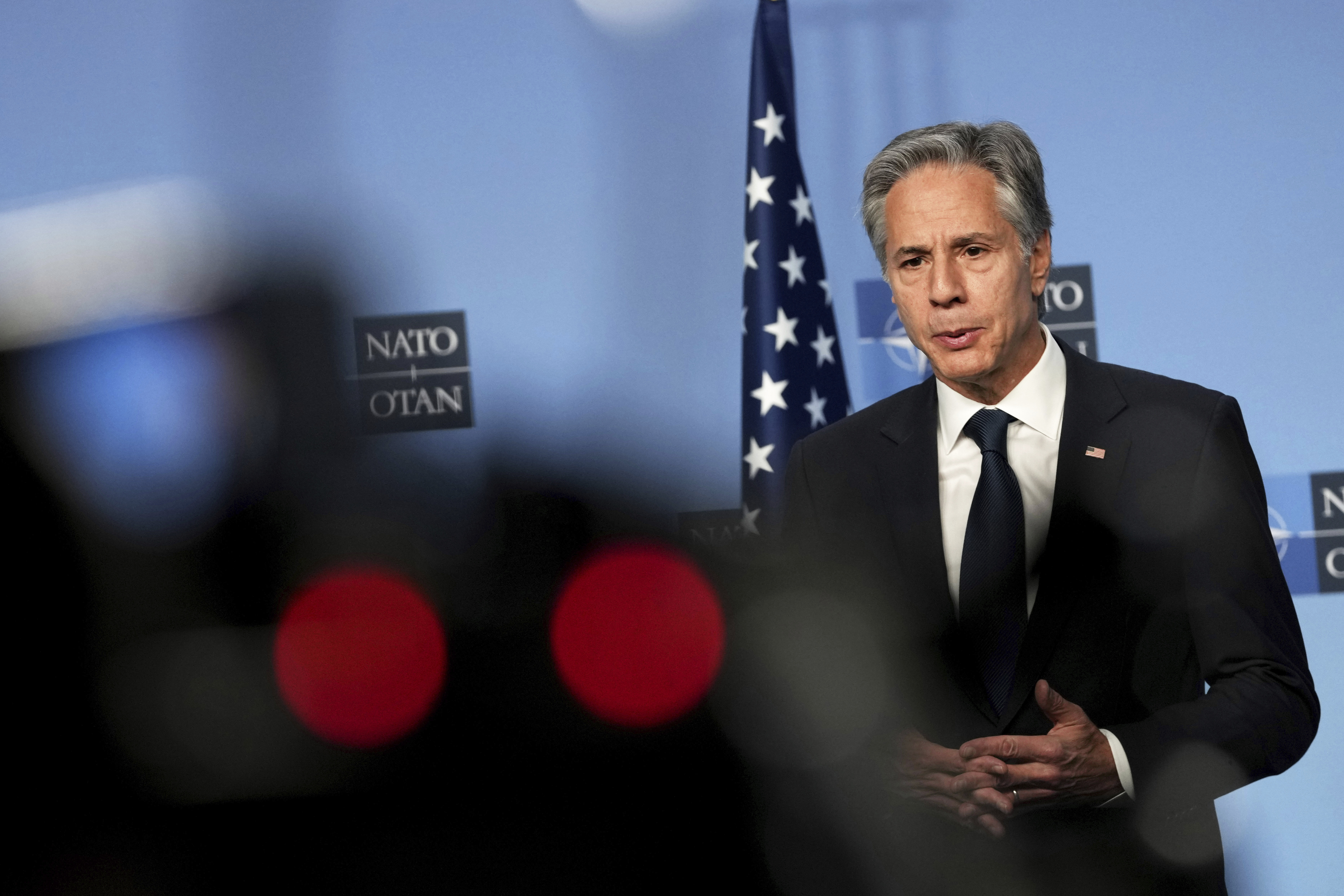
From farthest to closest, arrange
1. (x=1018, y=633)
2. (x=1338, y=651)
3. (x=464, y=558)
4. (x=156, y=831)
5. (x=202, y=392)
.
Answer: (x=1338, y=651) → (x=1018, y=633) → (x=202, y=392) → (x=464, y=558) → (x=156, y=831)

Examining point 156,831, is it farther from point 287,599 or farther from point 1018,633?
point 1018,633

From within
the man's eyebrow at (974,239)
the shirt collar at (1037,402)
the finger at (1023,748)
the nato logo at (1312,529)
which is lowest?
the nato logo at (1312,529)

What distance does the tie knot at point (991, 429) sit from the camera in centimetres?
137

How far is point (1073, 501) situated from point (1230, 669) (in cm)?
25

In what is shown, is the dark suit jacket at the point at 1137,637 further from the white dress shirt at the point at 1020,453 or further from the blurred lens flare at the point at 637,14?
the blurred lens flare at the point at 637,14

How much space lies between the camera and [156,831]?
533 mm

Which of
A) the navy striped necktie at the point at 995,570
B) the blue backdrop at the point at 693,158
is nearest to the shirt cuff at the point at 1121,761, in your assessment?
the navy striped necktie at the point at 995,570

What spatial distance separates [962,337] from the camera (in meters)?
1.36

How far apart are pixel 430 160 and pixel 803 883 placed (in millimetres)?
3791

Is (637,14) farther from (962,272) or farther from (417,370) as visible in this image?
(962,272)

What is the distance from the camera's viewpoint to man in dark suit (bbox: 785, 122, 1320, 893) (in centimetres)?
116

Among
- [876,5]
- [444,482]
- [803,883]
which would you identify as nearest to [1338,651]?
[876,5]

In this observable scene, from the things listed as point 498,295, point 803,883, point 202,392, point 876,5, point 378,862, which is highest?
point 876,5

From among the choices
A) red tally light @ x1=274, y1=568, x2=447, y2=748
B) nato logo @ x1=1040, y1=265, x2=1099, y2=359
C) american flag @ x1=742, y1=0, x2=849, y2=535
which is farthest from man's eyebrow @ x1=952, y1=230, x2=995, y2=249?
nato logo @ x1=1040, y1=265, x2=1099, y2=359
